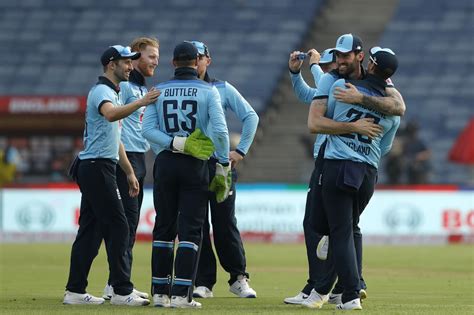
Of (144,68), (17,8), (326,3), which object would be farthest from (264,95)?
(144,68)

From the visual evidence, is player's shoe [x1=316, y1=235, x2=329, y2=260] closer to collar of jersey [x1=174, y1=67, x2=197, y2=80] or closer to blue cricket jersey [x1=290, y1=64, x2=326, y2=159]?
blue cricket jersey [x1=290, y1=64, x2=326, y2=159]

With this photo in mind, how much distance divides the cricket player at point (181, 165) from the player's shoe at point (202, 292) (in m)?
1.48

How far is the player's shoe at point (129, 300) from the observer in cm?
1230

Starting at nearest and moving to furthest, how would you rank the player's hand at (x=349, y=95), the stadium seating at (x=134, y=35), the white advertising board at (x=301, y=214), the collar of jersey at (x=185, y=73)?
the player's hand at (x=349, y=95), the collar of jersey at (x=185, y=73), the white advertising board at (x=301, y=214), the stadium seating at (x=134, y=35)

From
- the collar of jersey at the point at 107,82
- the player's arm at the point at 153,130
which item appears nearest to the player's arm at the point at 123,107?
the player's arm at the point at 153,130

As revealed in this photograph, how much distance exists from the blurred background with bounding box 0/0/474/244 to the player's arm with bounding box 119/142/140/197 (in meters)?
18.2

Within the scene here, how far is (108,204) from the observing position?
1251cm

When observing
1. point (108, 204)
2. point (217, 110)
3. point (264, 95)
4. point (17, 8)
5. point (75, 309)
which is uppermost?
point (17, 8)

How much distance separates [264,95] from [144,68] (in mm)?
21939

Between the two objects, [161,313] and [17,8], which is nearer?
[161,313]

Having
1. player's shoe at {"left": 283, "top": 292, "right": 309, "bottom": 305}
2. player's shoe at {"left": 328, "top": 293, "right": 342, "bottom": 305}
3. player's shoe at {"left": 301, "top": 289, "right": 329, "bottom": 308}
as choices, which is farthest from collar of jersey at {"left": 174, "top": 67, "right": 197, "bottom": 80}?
player's shoe at {"left": 328, "top": 293, "right": 342, "bottom": 305}

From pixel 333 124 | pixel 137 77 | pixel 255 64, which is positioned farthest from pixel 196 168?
pixel 255 64

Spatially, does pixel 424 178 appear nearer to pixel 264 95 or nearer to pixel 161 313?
pixel 264 95

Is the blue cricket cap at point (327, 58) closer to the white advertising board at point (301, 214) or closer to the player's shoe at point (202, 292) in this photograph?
the player's shoe at point (202, 292)
